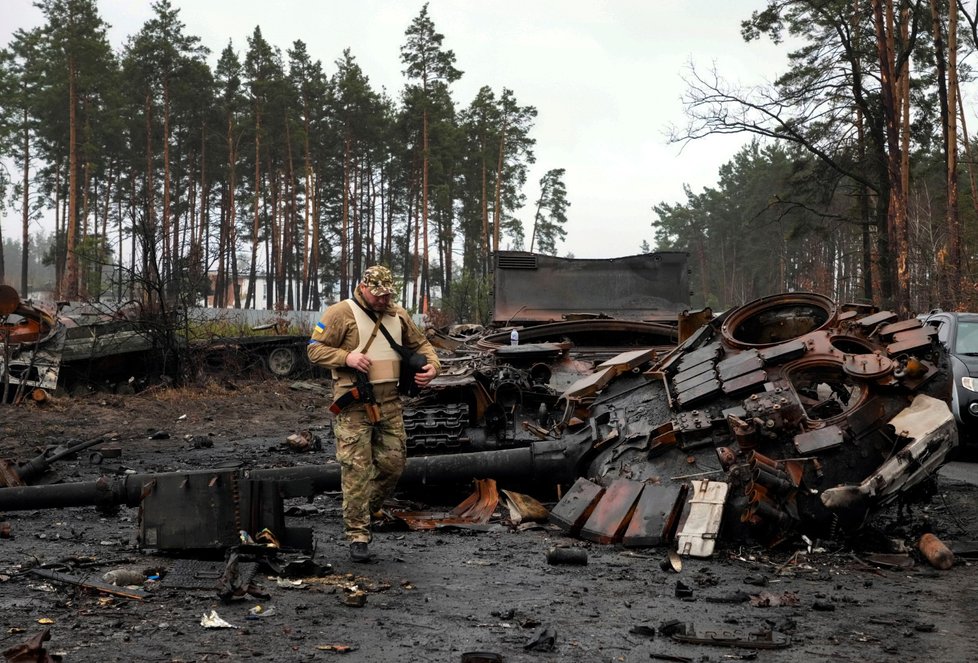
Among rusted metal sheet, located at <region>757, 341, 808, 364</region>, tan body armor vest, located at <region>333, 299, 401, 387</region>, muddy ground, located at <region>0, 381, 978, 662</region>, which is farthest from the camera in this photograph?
rusted metal sheet, located at <region>757, 341, 808, 364</region>

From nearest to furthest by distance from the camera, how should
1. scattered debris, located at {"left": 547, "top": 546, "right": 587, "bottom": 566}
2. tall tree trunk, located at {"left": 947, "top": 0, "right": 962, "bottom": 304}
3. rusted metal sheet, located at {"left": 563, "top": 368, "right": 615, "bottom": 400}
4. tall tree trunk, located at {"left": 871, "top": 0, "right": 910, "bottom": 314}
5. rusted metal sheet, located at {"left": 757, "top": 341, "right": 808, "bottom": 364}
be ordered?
1. scattered debris, located at {"left": 547, "top": 546, "right": 587, "bottom": 566}
2. rusted metal sheet, located at {"left": 757, "top": 341, "right": 808, "bottom": 364}
3. rusted metal sheet, located at {"left": 563, "top": 368, "right": 615, "bottom": 400}
4. tall tree trunk, located at {"left": 871, "top": 0, "right": 910, "bottom": 314}
5. tall tree trunk, located at {"left": 947, "top": 0, "right": 962, "bottom": 304}

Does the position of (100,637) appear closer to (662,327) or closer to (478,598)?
(478,598)

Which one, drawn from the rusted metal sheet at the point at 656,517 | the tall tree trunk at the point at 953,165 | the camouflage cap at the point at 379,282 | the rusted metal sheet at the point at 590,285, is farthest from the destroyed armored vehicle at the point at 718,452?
the tall tree trunk at the point at 953,165

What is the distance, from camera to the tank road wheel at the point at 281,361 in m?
23.2

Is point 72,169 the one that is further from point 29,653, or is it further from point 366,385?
point 29,653

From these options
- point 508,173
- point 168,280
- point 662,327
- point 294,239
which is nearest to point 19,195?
point 294,239

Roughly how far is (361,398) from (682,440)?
2.32 meters

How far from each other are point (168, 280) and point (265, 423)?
398 cm

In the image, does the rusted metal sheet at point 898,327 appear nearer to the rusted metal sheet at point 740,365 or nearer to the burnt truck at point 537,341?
the rusted metal sheet at point 740,365

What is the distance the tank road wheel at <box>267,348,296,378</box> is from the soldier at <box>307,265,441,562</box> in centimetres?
1702

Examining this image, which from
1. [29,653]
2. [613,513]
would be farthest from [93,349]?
[29,653]

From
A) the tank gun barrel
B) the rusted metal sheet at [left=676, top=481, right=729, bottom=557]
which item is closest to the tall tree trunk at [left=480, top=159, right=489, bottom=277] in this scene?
the tank gun barrel

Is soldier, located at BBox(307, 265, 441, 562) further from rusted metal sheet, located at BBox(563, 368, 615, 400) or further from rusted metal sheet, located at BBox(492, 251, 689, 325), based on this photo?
rusted metal sheet, located at BBox(492, 251, 689, 325)

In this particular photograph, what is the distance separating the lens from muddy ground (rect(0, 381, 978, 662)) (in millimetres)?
4039
